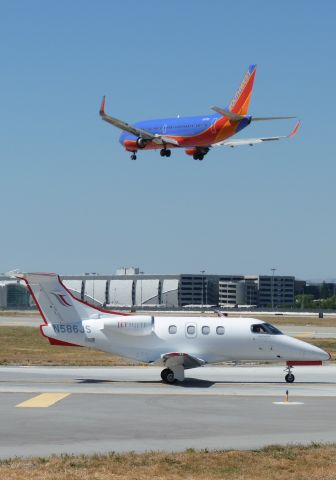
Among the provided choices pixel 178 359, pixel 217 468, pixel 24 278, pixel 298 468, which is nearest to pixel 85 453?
pixel 217 468

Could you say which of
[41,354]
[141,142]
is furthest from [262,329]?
[141,142]

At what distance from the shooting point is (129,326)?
110ft

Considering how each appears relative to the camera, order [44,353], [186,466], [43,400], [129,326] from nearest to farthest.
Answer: [186,466], [43,400], [129,326], [44,353]

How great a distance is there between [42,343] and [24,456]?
40.8 m

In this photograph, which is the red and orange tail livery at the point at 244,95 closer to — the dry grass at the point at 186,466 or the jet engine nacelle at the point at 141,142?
the jet engine nacelle at the point at 141,142

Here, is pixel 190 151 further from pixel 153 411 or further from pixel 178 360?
pixel 153 411

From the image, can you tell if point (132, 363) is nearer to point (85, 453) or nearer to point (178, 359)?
point (178, 359)

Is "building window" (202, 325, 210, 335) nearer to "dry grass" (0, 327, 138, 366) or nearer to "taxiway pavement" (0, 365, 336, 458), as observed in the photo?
"taxiway pavement" (0, 365, 336, 458)

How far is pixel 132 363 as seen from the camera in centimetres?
4241

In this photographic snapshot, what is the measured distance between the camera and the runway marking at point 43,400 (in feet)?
84.8

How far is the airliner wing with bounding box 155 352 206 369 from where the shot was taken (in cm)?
3272

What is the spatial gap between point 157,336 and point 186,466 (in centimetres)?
1650

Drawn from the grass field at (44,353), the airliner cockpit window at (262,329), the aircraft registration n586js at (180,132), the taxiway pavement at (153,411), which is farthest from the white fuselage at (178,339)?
the aircraft registration n586js at (180,132)

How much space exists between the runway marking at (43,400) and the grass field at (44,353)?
12995 mm
